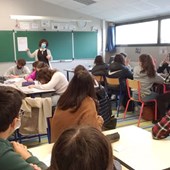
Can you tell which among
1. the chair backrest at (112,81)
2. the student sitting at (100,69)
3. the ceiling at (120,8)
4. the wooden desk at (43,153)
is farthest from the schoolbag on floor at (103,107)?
the ceiling at (120,8)

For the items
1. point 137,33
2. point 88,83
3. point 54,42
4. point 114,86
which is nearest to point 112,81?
point 114,86

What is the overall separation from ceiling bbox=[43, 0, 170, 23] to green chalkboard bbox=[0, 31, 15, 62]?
1.56m

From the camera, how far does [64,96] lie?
1897mm

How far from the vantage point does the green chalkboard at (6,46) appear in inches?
264

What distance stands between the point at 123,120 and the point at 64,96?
8.89 ft

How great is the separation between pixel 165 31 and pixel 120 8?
4.36ft

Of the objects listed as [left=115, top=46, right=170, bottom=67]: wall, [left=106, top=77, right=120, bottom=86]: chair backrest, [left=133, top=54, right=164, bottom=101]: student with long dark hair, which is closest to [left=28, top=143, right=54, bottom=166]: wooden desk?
[left=133, top=54, right=164, bottom=101]: student with long dark hair

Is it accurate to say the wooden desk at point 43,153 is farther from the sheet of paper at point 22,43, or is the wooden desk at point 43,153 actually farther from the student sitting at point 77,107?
the sheet of paper at point 22,43

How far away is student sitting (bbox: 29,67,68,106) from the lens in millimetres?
3627

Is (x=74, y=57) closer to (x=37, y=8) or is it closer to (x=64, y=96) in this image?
(x=37, y=8)

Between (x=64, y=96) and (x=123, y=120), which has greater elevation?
(x=64, y=96)

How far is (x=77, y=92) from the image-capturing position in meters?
1.90

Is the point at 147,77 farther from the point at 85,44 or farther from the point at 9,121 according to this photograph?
the point at 85,44

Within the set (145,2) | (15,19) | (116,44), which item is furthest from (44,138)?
(116,44)
